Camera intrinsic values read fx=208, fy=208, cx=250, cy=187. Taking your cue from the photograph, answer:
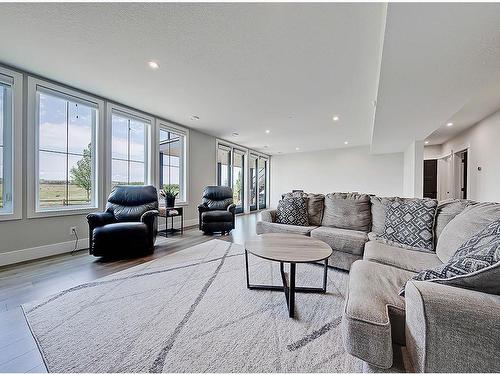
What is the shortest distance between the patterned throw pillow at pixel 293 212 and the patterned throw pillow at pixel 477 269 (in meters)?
2.07

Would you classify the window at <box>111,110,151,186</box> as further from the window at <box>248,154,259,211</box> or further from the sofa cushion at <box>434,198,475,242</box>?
the sofa cushion at <box>434,198,475,242</box>

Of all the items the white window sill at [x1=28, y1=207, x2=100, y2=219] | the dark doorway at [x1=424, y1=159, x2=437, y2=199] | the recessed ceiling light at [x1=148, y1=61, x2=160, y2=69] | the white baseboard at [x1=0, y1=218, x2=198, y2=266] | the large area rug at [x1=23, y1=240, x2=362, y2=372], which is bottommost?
the large area rug at [x1=23, y1=240, x2=362, y2=372]

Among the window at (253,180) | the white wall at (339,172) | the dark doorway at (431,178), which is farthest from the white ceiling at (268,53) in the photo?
the window at (253,180)

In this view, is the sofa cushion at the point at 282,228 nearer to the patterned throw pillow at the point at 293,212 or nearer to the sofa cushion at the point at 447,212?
the patterned throw pillow at the point at 293,212

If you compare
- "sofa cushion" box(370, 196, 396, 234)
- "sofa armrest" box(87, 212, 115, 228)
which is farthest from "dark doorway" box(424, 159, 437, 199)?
"sofa armrest" box(87, 212, 115, 228)

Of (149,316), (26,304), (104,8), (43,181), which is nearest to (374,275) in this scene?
(149,316)

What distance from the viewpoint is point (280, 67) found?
2.62 m

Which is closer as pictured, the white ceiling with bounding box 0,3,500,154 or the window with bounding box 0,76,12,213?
the white ceiling with bounding box 0,3,500,154

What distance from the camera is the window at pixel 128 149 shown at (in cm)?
393

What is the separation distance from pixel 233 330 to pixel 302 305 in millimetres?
654

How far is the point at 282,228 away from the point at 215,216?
5.66 feet

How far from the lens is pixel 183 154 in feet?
17.4

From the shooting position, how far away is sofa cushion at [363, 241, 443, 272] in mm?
1626

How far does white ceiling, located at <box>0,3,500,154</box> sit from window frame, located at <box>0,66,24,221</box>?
0.25 metres
